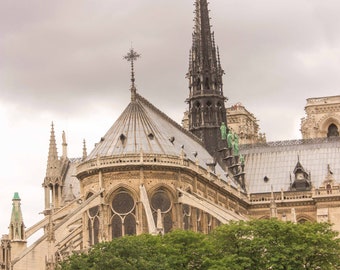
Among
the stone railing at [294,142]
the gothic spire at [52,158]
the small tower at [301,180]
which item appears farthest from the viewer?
the gothic spire at [52,158]

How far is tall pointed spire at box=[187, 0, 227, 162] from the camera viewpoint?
4523 inches

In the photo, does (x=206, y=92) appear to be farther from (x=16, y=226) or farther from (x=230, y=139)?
(x=16, y=226)

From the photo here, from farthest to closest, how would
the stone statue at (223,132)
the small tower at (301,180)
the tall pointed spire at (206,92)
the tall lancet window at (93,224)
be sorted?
the tall pointed spire at (206,92) < the stone statue at (223,132) < the small tower at (301,180) < the tall lancet window at (93,224)

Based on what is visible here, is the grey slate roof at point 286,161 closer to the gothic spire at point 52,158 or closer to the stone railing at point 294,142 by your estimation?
the stone railing at point 294,142

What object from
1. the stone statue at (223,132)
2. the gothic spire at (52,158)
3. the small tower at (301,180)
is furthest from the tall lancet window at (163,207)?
the gothic spire at (52,158)

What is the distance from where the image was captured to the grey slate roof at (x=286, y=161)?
114m

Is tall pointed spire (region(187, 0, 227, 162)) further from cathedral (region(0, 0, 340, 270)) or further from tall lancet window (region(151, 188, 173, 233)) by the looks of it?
tall lancet window (region(151, 188, 173, 233))

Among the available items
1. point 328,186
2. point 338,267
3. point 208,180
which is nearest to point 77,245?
point 208,180

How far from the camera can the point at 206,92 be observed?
115875 mm

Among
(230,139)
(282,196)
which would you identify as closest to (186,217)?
(282,196)

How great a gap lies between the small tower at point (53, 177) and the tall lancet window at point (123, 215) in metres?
29.0

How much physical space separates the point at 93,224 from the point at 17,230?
359 inches

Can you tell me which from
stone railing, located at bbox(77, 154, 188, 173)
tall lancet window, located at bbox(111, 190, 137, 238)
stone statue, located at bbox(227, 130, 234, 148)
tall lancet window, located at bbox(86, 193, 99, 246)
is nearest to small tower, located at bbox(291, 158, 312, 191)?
stone statue, located at bbox(227, 130, 234, 148)

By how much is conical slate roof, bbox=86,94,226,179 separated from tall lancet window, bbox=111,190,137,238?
3.52 meters
